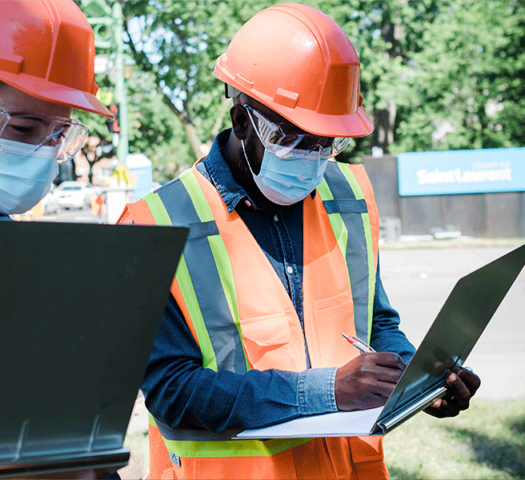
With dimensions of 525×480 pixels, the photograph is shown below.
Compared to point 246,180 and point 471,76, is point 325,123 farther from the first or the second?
point 471,76

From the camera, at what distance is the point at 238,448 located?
171 cm

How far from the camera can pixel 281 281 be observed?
1858 mm

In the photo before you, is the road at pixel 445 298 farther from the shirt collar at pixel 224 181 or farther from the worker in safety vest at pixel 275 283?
the worker in safety vest at pixel 275 283

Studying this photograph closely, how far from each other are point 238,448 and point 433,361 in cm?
59

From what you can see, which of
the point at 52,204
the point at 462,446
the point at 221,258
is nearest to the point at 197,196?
the point at 221,258

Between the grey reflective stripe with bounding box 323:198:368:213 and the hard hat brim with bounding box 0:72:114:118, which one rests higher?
the hard hat brim with bounding box 0:72:114:118

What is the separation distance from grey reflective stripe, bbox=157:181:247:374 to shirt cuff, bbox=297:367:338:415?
0.20m

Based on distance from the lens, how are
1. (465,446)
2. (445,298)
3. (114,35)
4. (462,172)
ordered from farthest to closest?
1. (462,172)
2. (114,35)
3. (445,298)
4. (465,446)

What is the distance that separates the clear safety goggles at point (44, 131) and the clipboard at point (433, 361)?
1.13 metres

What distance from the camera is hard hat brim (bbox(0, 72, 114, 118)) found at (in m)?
1.79

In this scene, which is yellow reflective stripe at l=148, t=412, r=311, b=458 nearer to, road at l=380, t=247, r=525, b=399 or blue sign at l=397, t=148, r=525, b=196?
road at l=380, t=247, r=525, b=399

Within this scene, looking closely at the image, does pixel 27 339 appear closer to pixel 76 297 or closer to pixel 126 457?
pixel 76 297

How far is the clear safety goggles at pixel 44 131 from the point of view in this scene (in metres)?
1.88

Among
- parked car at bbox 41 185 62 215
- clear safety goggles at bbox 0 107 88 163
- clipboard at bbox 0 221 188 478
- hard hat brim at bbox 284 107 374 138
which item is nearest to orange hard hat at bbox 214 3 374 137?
hard hat brim at bbox 284 107 374 138
